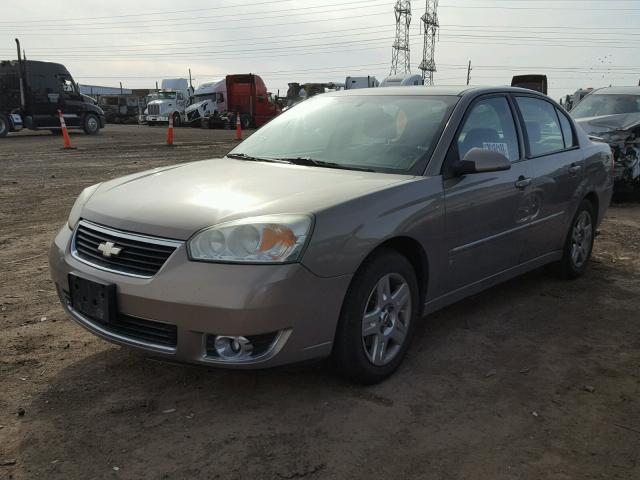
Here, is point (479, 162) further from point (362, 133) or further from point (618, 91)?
point (618, 91)

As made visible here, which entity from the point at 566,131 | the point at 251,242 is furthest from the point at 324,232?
the point at 566,131

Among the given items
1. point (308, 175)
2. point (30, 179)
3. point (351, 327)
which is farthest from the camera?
point (30, 179)

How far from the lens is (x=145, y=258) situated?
9.18 ft

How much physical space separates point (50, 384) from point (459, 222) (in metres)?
2.44

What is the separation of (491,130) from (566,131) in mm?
1317

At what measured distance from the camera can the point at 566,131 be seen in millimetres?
5023

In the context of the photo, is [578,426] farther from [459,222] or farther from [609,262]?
[609,262]

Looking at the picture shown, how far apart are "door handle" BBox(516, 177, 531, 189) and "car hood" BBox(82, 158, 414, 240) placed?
1.14 metres

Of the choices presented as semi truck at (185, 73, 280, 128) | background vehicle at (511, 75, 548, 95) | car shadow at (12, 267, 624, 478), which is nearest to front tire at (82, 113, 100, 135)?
semi truck at (185, 73, 280, 128)

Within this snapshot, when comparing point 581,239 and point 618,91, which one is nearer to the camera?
point 581,239

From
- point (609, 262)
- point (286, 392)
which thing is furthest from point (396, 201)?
point (609, 262)

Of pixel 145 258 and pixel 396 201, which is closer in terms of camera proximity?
pixel 145 258

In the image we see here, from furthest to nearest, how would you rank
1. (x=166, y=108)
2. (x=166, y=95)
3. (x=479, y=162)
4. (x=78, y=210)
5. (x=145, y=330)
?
(x=166, y=95) < (x=166, y=108) < (x=479, y=162) < (x=78, y=210) < (x=145, y=330)

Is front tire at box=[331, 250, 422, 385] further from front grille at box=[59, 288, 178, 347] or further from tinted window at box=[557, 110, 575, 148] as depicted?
tinted window at box=[557, 110, 575, 148]
